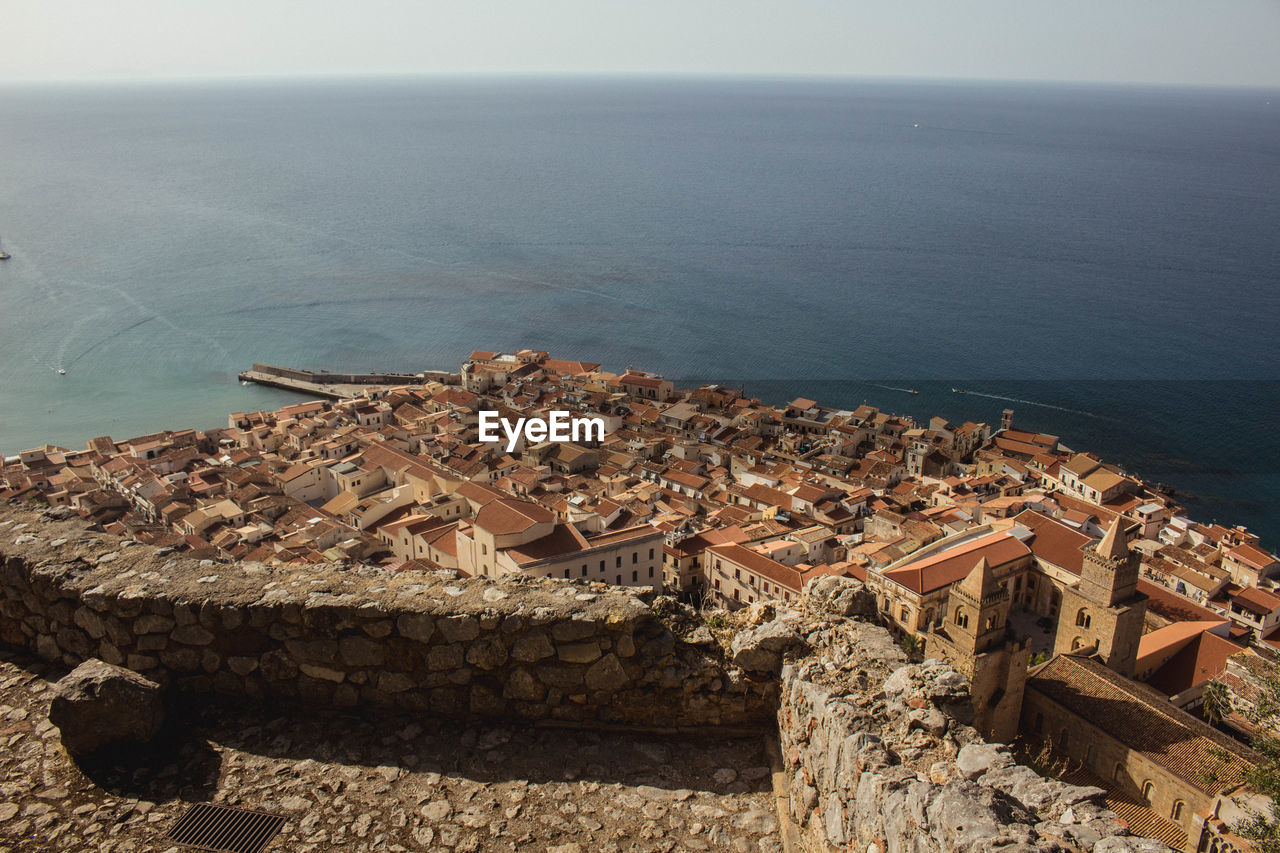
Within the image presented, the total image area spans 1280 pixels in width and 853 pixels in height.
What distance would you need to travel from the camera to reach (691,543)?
27594 mm

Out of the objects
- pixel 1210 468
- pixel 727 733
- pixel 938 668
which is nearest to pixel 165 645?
pixel 727 733

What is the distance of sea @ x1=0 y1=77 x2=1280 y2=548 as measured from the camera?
47.6 metres

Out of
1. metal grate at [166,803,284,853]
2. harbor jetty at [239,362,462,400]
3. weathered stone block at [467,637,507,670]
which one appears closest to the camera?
metal grate at [166,803,284,853]

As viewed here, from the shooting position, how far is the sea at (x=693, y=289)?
47594 mm

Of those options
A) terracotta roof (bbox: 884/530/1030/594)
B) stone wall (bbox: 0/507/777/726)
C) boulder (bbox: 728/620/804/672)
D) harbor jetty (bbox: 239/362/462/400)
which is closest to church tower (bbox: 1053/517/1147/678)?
terracotta roof (bbox: 884/530/1030/594)

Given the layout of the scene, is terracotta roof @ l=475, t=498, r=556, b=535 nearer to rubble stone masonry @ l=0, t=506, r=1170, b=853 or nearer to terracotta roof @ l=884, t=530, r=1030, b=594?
terracotta roof @ l=884, t=530, r=1030, b=594

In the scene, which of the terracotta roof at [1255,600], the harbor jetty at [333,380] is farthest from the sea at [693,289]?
the terracotta roof at [1255,600]

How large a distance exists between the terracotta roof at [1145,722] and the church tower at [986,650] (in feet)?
2.71

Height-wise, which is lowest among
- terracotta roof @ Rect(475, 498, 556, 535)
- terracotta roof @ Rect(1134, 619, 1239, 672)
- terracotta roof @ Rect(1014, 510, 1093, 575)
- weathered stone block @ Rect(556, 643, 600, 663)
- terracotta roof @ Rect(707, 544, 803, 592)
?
terracotta roof @ Rect(707, 544, 803, 592)

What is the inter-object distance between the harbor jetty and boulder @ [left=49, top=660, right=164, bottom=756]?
4565 cm

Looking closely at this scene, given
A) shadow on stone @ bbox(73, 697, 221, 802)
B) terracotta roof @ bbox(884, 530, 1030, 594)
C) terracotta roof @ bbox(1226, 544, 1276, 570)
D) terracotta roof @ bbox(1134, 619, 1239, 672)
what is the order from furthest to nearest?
terracotta roof @ bbox(1226, 544, 1276, 570)
terracotta roof @ bbox(884, 530, 1030, 594)
terracotta roof @ bbox(1134, 619, 1239, 672)
shadow on stone @ bbox(73, 697, 221, 802)

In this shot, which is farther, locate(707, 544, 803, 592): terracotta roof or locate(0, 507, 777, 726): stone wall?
locate(707, 544, 803, 592): terracotta roof

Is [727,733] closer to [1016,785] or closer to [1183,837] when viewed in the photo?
[1016,785]

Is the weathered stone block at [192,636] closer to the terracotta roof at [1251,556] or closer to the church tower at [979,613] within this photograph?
the church tower at [979,613]
